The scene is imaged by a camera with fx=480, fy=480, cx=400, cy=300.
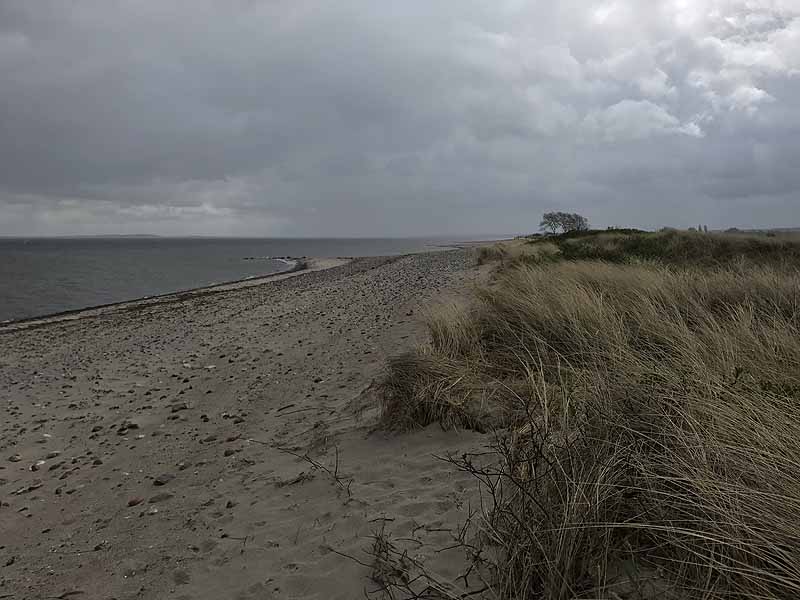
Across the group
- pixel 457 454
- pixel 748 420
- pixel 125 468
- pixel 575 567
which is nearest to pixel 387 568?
pixel 575 567

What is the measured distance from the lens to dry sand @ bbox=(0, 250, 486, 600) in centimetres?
286

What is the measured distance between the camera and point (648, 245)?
2042 centimetres

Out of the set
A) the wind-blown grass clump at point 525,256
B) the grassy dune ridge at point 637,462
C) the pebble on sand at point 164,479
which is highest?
the wind-blown grass clump at point 525,256

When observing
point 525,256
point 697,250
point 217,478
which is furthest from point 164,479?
point 697,250

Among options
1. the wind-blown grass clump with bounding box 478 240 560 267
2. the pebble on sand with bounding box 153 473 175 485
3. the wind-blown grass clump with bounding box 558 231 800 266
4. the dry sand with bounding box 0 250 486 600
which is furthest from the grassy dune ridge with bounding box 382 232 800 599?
the wind-blown grass clump with bounding box 558 231 800 266

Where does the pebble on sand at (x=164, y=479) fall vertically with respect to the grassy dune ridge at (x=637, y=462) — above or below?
below

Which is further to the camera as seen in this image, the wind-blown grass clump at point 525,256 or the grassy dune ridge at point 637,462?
the wind-blown grass clump at point 525,256

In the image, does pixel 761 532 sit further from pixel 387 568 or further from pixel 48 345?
pixel 48 345

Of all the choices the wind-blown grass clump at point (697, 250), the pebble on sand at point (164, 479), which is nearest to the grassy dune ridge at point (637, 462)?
the pebble on sand at point (164, 479)

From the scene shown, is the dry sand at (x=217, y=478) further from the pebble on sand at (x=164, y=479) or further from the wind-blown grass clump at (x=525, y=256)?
the wind-blown grass clump at (x=525, y=256)

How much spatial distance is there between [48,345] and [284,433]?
11532 millimetres

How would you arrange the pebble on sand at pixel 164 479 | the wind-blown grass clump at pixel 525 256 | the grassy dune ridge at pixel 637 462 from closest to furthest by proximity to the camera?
the grassy dune ridge at pixel 637 462, the pebble on sand at pixel 164 479, the wind-blown grass clump at pixel 525 256

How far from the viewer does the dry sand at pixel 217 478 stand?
2859mm

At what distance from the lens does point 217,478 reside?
4223 mm
